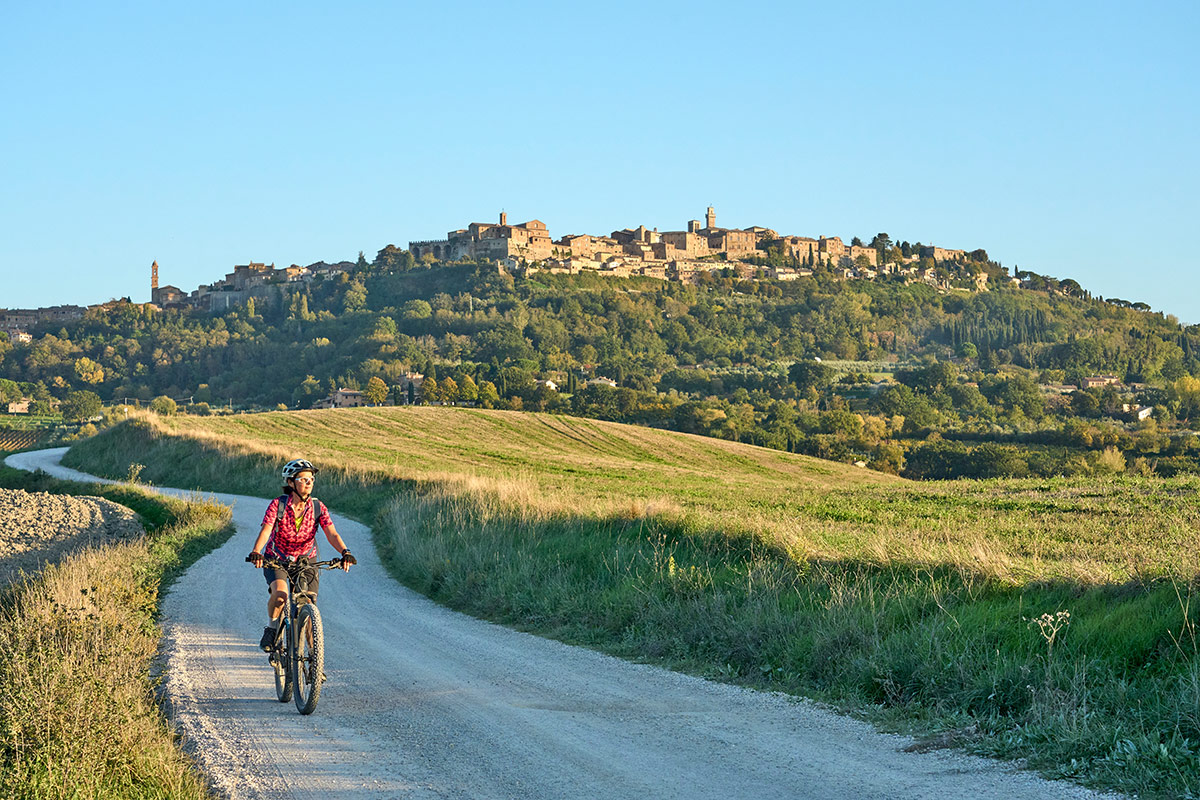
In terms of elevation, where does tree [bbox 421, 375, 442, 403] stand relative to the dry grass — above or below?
above

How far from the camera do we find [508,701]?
8.20m

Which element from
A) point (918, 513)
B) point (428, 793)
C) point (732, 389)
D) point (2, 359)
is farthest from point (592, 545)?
point (2, 359)

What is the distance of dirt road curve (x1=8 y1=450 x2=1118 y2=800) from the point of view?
6109 millimetres

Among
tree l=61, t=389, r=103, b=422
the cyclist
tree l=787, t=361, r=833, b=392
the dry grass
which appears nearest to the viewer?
the cyclist

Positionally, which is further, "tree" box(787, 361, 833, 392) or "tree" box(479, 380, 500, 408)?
"tree" box(787, 361, 833, 392)

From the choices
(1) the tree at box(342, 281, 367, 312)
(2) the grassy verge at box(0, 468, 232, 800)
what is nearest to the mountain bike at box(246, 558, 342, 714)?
(2) the grassy verge at box(0, 468, 232, 800)

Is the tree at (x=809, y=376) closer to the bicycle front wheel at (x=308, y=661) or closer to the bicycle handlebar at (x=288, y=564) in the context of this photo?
the bicycle handlebar at (x=288, y=564)

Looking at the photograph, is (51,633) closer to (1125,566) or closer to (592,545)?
(592,545)

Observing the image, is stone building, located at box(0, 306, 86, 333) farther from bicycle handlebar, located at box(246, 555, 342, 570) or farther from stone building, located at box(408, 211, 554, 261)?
bicycle handlebar, located at box(246, 555, 342, 570)

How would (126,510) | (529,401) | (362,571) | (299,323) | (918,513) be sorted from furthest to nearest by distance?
(299,323)
(529,401)
(126,510)
(918,513)
(362,571)

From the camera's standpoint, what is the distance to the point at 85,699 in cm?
699

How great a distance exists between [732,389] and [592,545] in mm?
102199

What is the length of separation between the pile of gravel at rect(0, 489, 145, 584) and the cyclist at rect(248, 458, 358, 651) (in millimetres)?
13530

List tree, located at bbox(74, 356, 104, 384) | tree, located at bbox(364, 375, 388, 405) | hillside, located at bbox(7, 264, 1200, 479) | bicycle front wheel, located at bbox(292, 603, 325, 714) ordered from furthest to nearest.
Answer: tree, located at bbox(74, 356, 104, 384) < tree, located at bbox(364, 375, 388, 405) < hillside, located at bbox(7, 264, 1200, 479) < bicycle front wheel, located at bbox(292, 603, 325, 714)
